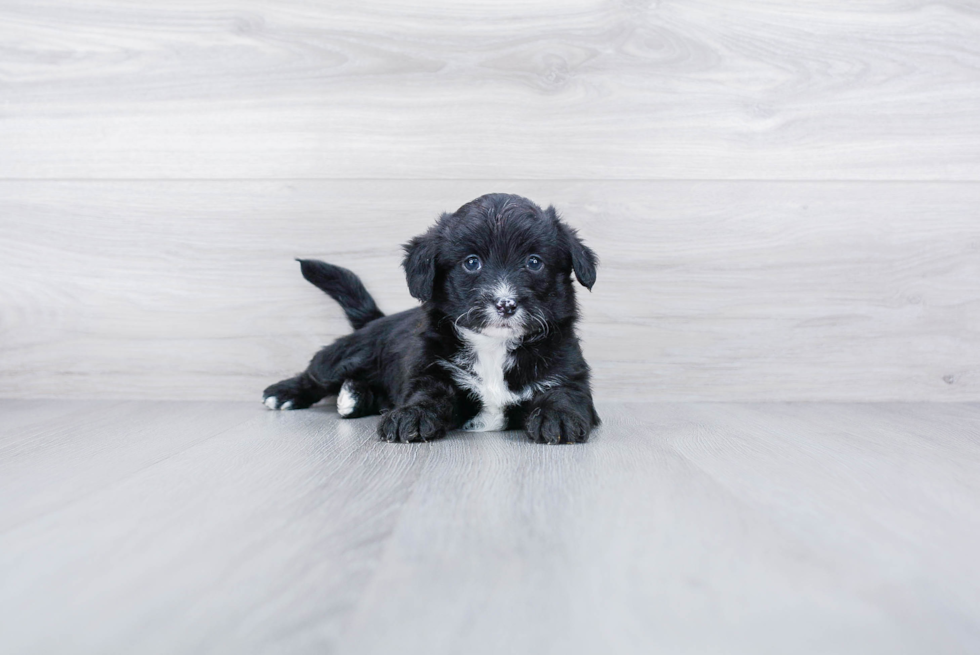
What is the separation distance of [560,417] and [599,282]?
3.06 feet

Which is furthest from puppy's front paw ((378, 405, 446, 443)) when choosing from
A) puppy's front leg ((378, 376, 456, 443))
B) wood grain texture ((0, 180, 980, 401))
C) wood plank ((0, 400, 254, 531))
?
wood grain texture ((0, 180, 980, 401))

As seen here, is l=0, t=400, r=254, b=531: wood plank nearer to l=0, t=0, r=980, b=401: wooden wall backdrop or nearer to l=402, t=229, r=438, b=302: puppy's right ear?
l=0, t=0, r=980, b=401: wooden wall backdrop

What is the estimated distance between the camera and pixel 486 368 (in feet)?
6.56

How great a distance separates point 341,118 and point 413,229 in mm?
491

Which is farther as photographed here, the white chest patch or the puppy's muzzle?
the white chest patch

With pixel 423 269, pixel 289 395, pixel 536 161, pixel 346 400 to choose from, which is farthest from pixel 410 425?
pixel 536 161

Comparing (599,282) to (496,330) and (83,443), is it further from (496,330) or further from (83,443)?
(83,443)

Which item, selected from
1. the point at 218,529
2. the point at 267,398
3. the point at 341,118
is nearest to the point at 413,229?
the point at 341,118

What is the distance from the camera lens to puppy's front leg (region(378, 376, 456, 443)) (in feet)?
5.89

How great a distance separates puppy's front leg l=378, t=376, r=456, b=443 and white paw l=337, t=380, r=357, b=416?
1.30ft

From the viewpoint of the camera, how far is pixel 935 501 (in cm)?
127

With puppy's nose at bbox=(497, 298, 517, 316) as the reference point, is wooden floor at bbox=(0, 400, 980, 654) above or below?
below

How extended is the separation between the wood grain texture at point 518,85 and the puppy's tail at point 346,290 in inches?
14.6

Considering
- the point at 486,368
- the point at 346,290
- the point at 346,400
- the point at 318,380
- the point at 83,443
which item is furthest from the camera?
the point at 346,290
